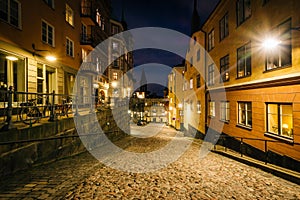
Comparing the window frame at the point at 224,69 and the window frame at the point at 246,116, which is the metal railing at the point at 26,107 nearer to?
the window frame at the point at 246,116

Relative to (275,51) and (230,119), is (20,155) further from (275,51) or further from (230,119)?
(230,119)

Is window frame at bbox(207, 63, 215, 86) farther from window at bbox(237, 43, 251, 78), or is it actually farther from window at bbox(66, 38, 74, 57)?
window at bbox(66, 38, 74, 57)

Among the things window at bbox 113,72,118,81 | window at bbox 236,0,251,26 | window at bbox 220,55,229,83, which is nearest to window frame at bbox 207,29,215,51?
window at bbox 220,55,229,83

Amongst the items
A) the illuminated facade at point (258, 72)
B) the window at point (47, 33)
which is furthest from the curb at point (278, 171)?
the window at point (47, 33)

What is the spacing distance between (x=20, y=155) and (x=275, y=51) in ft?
39.3

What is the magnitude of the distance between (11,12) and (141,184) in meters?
11.8

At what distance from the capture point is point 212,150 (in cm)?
1216

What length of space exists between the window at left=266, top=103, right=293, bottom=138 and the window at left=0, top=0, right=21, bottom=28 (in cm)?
1498

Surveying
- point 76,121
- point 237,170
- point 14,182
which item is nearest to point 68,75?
point 76,121

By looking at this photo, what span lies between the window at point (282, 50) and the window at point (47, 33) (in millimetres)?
14770

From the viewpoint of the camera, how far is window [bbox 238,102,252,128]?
11808mm

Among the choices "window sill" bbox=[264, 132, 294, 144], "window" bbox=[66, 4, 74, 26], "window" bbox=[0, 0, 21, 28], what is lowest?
"window sill" bbox=[264, 132, 294, 144]

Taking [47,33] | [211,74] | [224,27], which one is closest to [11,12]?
[47,33]

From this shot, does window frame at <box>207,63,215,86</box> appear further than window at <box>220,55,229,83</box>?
Yes
